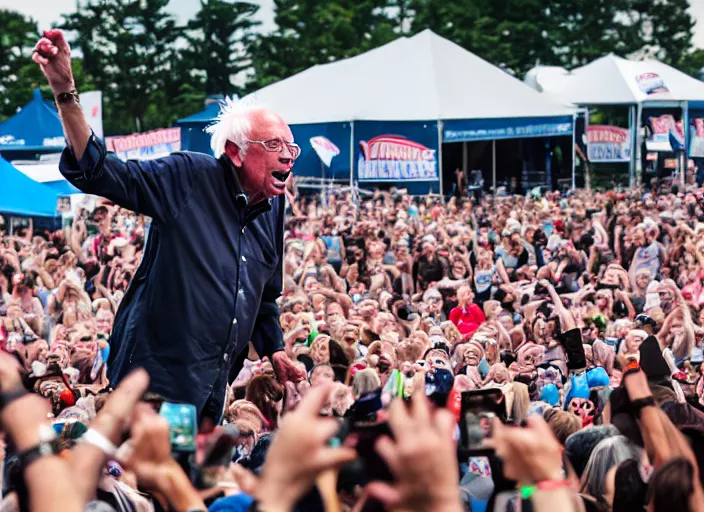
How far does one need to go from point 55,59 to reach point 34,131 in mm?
30039

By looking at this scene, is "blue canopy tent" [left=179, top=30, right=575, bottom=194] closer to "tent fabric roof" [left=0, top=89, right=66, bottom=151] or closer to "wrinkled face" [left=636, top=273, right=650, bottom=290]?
"tent fabric roof" [left=0, top=89, right=66, bottom=151]

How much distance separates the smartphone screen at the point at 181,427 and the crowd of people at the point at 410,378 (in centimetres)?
2

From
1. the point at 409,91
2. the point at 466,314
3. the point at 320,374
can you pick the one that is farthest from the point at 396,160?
the point at 320,374

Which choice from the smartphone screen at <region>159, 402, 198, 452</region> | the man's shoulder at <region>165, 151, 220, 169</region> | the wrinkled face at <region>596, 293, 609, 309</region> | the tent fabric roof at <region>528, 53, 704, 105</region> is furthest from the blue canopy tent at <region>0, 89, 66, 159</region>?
the smartphone screen at <region>159, 402, 198, 452</region>

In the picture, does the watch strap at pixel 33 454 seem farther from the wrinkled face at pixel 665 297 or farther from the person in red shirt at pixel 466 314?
the wrinkled face at pixel 665 297

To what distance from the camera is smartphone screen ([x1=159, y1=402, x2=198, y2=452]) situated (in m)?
2.43

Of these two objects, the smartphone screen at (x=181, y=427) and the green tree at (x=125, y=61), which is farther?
the green tree at (x=125, y=61)

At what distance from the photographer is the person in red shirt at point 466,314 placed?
1109 centimetres

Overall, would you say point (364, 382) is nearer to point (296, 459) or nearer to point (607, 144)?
point (296, 459)

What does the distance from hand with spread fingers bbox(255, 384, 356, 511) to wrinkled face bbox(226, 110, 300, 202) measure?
2.20 meters

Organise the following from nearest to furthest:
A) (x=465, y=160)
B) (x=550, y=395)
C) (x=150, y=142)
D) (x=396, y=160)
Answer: (x=550, y=395), (x=396, y=160), (x=150, y=142), (x=465, y=160)

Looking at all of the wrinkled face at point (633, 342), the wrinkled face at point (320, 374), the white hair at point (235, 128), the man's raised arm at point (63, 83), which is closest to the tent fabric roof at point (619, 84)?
the wrinkled face at point (633, 342)

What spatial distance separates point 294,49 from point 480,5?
9889 mm

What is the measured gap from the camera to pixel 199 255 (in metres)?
3.89
